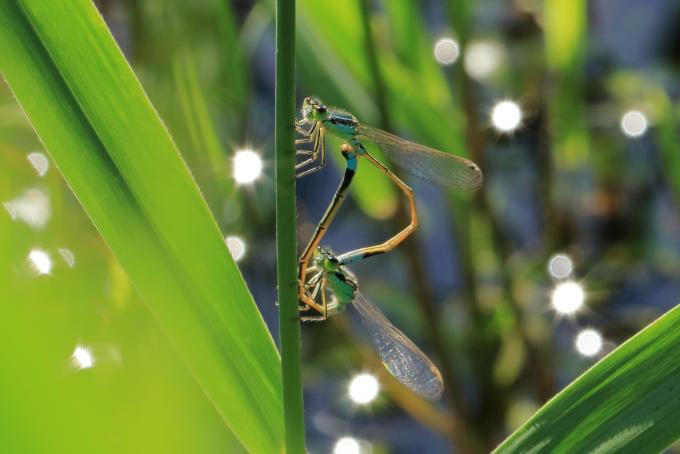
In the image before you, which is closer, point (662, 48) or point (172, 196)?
point (172, 196)

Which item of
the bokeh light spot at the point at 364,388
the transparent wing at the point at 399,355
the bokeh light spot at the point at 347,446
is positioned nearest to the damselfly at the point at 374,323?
the transparent wing at the point at 399,355

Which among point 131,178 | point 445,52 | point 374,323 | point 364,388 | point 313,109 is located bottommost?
point 131,178

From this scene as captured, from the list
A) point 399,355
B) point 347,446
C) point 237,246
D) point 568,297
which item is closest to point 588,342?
point 568,297

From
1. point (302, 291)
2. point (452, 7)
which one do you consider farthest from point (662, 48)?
point (302, 291)

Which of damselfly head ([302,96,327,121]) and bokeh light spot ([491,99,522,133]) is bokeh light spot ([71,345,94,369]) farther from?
bokeh light spot ([491,99,522,133])

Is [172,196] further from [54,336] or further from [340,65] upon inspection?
[340,65]

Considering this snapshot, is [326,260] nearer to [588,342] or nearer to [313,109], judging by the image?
[313,109]
